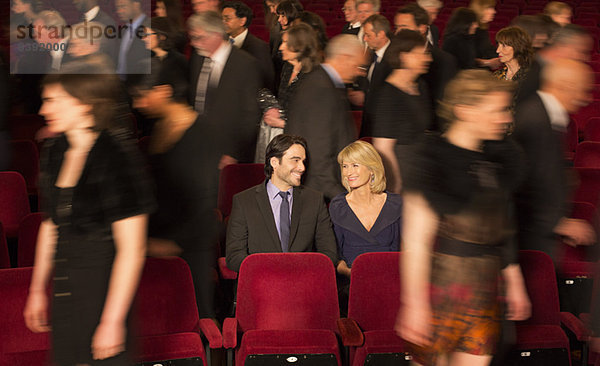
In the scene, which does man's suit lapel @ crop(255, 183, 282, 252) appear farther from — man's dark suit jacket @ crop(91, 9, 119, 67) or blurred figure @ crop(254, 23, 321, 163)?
man's dark suit jacket @ crop(91, 9, 119, 67)

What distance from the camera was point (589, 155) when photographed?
14.8 feet

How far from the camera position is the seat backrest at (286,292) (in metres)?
2.85

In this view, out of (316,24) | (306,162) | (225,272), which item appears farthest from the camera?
(316,24)

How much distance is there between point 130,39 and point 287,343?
2.94 metres

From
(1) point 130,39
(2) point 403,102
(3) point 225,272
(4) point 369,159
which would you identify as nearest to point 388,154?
(2) point 403,102

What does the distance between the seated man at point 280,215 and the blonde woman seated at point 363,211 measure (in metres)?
0.10

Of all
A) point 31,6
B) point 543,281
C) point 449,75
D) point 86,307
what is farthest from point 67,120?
point 31,6

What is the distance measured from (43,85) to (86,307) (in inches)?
24.0

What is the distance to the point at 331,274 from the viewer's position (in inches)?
113

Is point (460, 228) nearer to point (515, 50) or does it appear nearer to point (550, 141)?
point (550, 141)

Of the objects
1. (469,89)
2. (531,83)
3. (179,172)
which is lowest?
(179,172)

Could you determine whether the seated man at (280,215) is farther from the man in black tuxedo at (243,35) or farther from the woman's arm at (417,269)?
the man in black tuxedo at (243,35)

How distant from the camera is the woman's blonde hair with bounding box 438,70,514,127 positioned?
1982 mm

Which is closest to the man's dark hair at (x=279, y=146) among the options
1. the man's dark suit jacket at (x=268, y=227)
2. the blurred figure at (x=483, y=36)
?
the man's dark suit jacket at (x=268, y=227)
